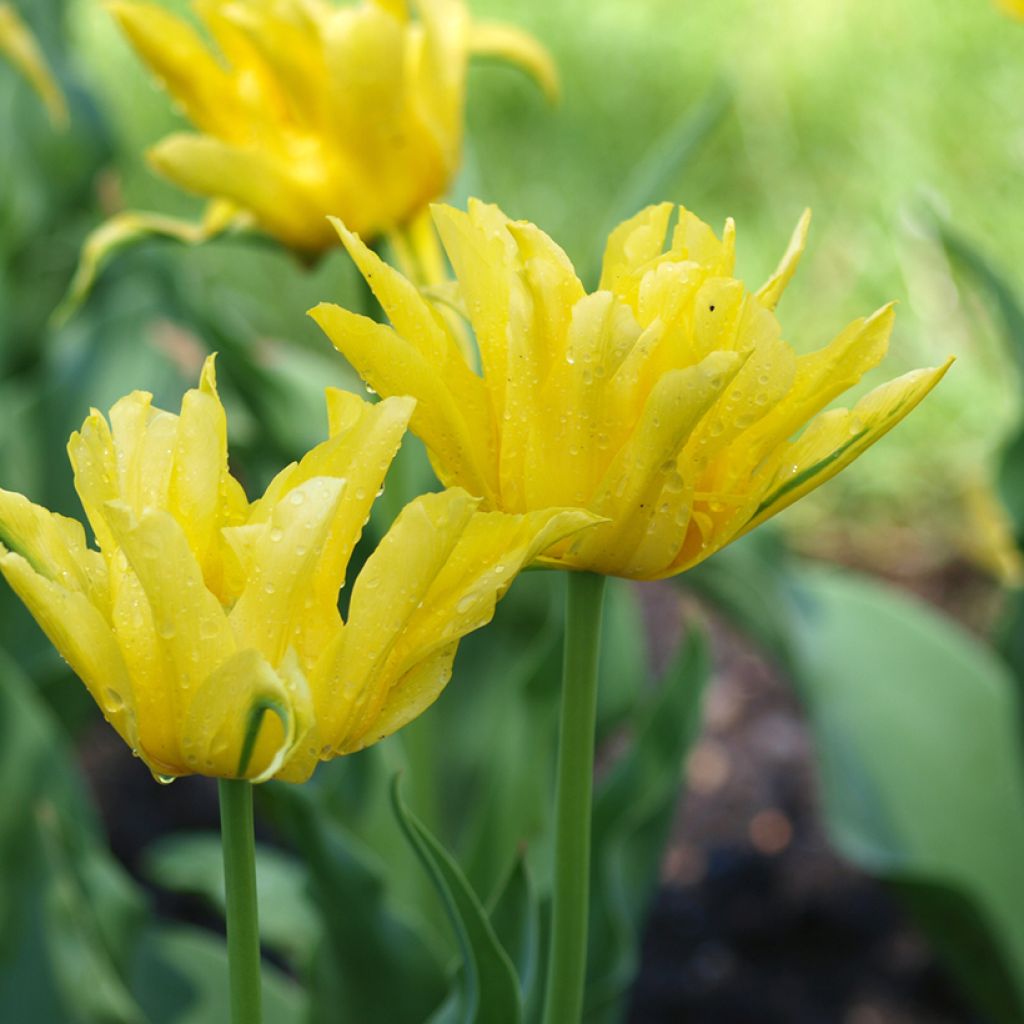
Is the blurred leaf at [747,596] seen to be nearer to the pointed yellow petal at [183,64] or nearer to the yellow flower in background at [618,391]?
the pointed yellow petal at [183,64]

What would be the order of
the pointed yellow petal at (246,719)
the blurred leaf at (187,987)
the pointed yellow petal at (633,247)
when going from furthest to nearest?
the blurred leaf at (187,987) < the pointed yellow petal at (633,247) < the pointed yellow petal at (246,719)

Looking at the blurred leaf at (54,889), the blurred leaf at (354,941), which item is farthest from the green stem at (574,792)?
the blurred leaf at (54,889)

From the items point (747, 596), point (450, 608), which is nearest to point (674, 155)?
point (747, 596)

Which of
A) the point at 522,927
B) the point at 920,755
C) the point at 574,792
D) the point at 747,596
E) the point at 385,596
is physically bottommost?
the point at 920,755

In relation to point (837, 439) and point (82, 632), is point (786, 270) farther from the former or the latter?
point (82, 632)

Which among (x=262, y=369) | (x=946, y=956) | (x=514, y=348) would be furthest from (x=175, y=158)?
(x=946, y=956)

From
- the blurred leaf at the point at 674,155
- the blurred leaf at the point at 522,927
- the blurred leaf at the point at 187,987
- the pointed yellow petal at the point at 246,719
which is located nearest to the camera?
the pointed yellow petal at the point at 246,719

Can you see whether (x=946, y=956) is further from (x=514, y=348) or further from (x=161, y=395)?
(x=514, y=348)
